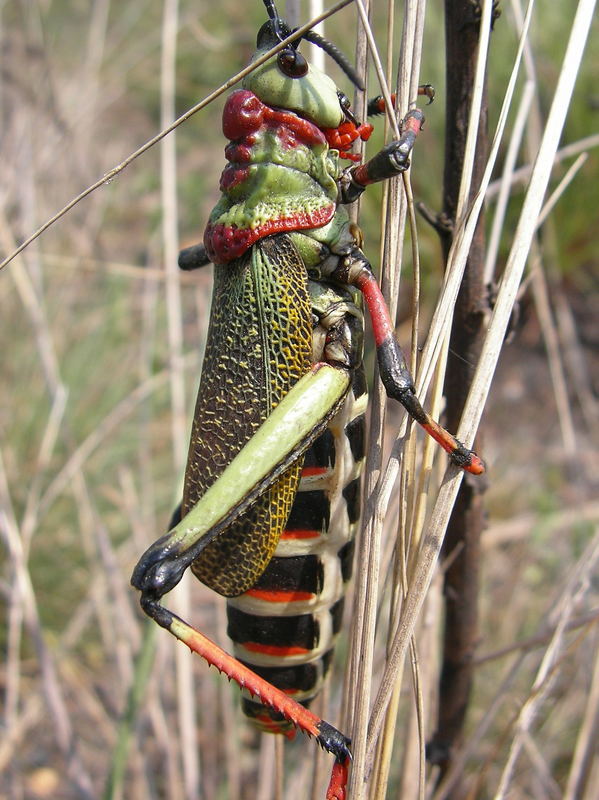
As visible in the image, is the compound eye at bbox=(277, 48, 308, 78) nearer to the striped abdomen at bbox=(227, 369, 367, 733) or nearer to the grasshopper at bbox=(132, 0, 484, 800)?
the grasshopper at bbox=(132, 0, 484, 800)

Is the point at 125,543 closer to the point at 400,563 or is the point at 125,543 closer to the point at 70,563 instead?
the point at 70,563

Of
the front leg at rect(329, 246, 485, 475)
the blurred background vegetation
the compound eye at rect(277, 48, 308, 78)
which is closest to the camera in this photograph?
the front leg at rect(329, 246, 485, 475)

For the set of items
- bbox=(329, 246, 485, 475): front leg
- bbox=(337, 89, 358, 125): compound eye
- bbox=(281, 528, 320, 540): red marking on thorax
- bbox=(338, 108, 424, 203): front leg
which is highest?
bbox=(337, 89, 358, 125): compound eye

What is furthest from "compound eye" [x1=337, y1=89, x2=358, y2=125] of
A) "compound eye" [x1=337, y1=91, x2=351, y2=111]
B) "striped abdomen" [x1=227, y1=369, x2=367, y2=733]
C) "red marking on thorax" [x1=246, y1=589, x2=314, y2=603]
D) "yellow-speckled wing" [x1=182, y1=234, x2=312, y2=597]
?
"red marking on thorax" [x1=246, y1=589, x2=314, y2=603]

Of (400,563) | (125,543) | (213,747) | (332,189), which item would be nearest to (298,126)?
(332,189)

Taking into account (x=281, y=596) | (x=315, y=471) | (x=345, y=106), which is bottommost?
(x=281, y=596)

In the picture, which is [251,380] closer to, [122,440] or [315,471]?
[315,471]

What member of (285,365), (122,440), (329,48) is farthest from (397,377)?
(122,440)
